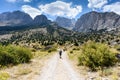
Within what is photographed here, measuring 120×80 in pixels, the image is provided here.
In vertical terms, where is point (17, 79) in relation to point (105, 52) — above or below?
below

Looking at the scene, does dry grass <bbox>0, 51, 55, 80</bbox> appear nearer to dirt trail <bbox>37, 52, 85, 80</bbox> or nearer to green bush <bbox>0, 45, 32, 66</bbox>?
dirt trail <bbox>37, 52, 85, 80</bbox>

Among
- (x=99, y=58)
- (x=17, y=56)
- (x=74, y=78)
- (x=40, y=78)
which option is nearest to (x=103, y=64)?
(x=99, y=58)

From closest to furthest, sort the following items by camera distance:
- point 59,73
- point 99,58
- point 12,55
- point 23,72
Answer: point 59,73
point 23,72
point 99,58
point 12,55

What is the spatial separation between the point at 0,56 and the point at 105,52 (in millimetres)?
13633

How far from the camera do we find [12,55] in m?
28.2

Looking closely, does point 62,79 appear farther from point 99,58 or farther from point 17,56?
point 17,56

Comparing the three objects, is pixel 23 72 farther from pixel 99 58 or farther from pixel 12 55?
pixel 99 58

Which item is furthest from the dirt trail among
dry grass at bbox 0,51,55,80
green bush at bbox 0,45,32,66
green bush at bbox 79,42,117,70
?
green bush at bbox 0,45,32,66

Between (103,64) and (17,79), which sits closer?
(17,79)

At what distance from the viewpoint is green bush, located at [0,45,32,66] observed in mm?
27494

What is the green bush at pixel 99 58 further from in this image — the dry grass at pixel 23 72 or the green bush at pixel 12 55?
the green bush at pixel 12 55

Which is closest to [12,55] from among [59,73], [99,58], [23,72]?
[23,72]

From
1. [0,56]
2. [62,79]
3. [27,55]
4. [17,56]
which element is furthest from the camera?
[27,55]

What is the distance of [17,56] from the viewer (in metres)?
29.6
